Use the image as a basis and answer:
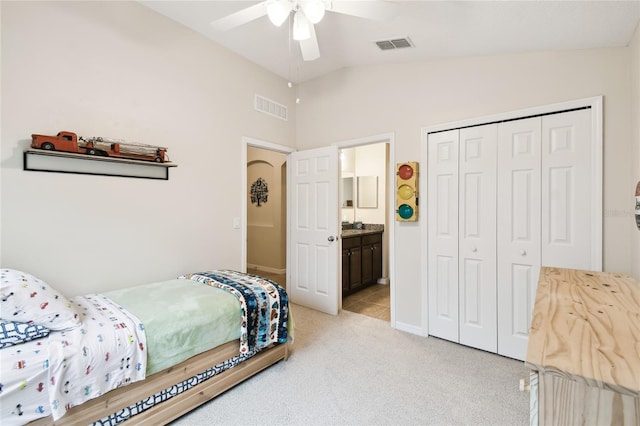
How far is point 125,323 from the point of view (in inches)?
69.0

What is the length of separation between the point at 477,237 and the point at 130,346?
2.84 metres

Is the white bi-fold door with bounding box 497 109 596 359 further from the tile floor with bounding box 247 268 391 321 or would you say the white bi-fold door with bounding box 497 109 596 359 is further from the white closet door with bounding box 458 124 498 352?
the tile floor with bounding box 247 268 391 321

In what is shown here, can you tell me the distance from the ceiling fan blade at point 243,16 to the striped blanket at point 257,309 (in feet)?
6.22

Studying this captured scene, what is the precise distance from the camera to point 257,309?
7.64 feet

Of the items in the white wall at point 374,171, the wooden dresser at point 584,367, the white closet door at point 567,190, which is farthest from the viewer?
the white wall at point 374,171

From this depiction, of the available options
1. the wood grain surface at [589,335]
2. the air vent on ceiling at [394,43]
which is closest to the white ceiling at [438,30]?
the air vent on ceiling at [394,43]

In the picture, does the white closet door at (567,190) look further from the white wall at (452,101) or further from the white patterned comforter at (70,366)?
the white patterned comforter at (70,366)

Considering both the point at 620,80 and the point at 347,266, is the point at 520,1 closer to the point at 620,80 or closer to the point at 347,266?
the point at 620,80

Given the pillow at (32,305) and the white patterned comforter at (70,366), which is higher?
the pillow at (32,305)

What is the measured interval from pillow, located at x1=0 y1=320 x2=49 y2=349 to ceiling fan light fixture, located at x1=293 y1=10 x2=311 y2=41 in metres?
2.23

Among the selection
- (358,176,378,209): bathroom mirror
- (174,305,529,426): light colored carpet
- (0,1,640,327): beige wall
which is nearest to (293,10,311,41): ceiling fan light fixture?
(0,1,640,327): beige wall

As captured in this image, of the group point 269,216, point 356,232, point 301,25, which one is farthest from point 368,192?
point 301,25

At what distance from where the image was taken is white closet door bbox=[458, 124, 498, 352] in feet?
9.08

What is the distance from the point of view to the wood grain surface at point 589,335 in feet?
2.38
